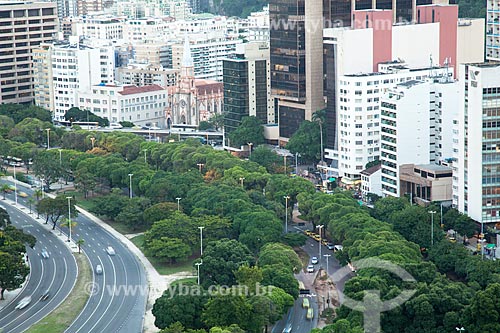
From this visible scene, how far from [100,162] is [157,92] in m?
36.9

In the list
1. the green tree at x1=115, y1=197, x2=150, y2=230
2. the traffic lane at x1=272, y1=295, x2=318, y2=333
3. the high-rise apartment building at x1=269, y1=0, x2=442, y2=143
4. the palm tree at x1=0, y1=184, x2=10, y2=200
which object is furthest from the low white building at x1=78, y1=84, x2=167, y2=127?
the traffic lane at x1=272, y1=295, x2=318, y2=333

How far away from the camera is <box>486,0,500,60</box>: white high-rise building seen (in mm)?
120312

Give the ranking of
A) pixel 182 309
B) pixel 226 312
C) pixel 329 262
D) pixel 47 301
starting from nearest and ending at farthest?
1. pixel 226 312
2. pixel 182 309
3. pixel 47 301
4. pixel 329 262

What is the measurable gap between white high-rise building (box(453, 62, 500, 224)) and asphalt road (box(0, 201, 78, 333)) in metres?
28.2

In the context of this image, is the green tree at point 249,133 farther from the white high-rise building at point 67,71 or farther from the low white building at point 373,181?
the white high-rise building at point 67,71

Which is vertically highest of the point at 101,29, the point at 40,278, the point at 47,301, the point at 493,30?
the point at 493,30

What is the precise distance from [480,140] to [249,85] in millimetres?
41635

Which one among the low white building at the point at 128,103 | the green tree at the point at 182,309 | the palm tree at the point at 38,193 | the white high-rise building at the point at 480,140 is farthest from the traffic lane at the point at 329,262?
the low white building at the point at 128,103

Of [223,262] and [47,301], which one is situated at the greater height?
[223,262]

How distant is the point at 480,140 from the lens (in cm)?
9031

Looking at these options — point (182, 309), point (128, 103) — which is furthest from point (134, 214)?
point (128, 103)

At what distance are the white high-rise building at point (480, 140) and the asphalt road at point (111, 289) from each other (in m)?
23.7

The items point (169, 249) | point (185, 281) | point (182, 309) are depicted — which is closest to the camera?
point (182, 309)

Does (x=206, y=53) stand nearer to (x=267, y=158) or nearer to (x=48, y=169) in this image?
(x=267, y=158)
